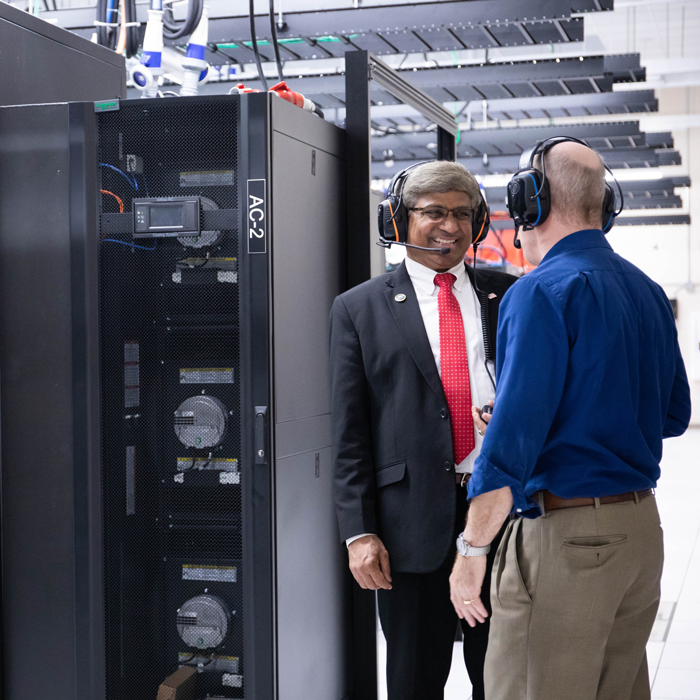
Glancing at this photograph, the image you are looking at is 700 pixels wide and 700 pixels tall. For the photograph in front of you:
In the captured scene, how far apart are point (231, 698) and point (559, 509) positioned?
4.21 ft

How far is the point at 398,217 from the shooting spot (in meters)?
2.26

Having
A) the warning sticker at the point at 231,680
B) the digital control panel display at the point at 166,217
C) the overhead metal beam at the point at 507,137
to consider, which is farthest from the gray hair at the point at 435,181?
the overhead metal beam at the point at 507,137

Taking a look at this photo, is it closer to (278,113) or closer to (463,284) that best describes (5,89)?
(278,113)

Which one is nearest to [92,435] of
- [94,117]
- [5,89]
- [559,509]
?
[94,117]

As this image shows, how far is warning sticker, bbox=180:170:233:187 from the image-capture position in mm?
2342

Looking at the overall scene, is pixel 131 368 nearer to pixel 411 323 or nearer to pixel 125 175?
pixel 125 175


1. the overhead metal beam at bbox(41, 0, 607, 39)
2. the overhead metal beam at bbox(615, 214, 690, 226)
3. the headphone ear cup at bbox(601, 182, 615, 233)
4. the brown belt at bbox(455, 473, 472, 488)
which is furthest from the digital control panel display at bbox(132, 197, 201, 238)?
the overhead metal beam at bbox(615, 214, 690, 226)

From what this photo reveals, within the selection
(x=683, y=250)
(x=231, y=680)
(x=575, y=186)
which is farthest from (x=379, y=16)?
(x=683, y=250)

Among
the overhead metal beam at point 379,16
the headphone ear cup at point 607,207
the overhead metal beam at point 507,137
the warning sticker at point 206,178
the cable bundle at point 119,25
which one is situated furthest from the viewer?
the overhead metal beam at point 507,137

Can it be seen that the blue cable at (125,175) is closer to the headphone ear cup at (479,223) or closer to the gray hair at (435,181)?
the gray hair at (435,181)

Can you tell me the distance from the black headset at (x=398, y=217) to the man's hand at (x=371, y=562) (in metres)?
0.78

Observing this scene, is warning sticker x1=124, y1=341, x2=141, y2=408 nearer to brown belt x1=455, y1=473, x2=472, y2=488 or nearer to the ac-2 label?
the ac-2 label

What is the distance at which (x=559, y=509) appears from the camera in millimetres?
1615

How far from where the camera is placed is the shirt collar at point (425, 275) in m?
2.26
